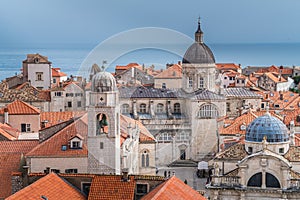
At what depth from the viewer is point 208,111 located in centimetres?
5428

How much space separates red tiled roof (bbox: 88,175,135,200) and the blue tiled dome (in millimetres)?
10400

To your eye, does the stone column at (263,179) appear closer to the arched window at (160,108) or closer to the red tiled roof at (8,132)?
the red tiled roof at (8,132)

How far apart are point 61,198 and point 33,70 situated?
4988cm

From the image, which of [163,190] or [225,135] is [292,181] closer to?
[163,190]

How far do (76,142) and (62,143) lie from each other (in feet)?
2.80

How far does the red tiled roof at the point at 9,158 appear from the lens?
30703 mm

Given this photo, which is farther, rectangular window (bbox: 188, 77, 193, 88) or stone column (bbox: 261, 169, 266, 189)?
rectangular window (bbox: 188, 77, 193, 88)

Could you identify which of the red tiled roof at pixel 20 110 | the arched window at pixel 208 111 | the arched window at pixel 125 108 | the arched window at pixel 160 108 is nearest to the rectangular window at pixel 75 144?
the red tiled roof at pixel 20 110

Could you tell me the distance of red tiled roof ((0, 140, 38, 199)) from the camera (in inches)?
1209

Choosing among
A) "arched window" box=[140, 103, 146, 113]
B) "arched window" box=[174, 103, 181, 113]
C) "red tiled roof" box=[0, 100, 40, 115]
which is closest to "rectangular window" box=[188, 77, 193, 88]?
"arched window" box=[174, 103, 181, 113]

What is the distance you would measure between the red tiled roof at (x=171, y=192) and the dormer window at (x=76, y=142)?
776cm

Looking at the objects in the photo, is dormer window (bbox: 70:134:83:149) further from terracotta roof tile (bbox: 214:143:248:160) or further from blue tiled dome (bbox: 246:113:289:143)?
blue tiled dome (bbox: 246:113:289:143)

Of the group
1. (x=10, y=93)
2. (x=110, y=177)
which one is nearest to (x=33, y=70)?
(x=10, y=93)

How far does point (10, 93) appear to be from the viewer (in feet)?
213
